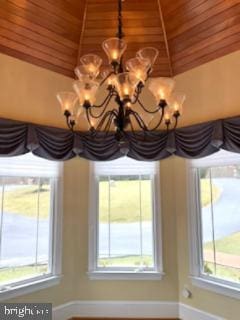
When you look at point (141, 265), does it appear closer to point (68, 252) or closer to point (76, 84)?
point (68, 252)

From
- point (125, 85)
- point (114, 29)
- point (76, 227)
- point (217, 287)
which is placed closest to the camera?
point (125, 85)

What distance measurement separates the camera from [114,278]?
3.35 meters

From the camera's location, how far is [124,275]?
3.34 metres

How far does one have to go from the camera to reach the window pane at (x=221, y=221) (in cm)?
295

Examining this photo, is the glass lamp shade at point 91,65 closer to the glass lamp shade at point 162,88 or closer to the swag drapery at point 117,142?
the glass lamp shade at point 162,88

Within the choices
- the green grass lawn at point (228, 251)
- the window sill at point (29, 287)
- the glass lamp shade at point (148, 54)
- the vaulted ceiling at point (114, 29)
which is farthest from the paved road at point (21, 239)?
Answer: the glass lamp shade at point (148, 54)

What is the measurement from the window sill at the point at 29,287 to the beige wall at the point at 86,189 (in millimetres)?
65

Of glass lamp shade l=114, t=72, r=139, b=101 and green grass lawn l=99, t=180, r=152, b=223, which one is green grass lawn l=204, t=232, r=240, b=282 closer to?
green grass lawn l=99, t=180, r=152, b=223

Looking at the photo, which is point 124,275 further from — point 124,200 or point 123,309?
point 124,200

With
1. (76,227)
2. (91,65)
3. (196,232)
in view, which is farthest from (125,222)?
(91,65)

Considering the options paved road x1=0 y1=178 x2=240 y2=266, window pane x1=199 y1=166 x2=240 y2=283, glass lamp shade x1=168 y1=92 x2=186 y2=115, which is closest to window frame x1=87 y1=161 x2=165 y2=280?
paved road x1=0 y1=178 x2=240 y2=266

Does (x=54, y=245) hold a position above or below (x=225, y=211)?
below

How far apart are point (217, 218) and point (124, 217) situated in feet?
3.69

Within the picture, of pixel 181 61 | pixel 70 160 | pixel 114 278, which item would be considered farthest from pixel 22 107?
pixel 114 278
